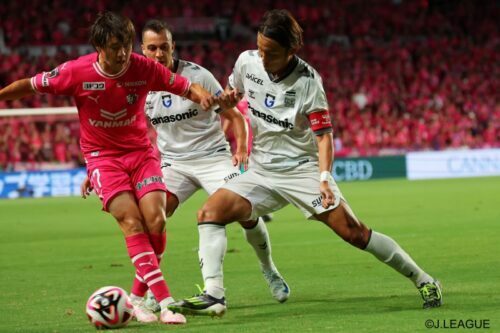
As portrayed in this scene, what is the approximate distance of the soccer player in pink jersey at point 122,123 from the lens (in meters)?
6.80

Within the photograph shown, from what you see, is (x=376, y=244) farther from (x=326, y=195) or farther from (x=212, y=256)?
(x=212, y=256)

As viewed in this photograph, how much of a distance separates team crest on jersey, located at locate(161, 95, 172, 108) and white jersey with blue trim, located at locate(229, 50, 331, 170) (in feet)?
4.37

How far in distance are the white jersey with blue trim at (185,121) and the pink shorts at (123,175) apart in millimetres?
1602

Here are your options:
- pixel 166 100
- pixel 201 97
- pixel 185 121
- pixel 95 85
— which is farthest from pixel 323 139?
pixel 166 100

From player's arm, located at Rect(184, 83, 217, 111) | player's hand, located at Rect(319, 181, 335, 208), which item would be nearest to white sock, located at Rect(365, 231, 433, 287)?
player's hand, located at Rect(319, 181, 335, 208)

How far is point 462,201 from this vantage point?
63.2 ft

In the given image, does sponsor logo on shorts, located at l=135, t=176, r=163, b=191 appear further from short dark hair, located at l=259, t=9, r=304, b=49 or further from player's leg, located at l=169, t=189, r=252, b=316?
short dark hair, located at l=259, t=9, r=304, b=49

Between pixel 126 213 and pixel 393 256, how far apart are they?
1980 millimetres

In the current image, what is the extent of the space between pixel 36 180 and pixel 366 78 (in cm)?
1425

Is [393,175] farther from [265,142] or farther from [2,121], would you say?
[265,142]

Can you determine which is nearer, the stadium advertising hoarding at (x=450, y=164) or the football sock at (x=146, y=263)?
the football sock at (x=146, y=263)

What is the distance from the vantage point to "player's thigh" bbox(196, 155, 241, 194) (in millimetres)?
8719

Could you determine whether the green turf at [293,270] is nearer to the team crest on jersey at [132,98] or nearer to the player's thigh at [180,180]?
the player's thigh at [180,180]

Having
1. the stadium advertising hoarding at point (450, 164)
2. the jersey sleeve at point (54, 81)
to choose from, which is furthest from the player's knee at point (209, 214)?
the stadium advertising hoarding at point (450, 164)
